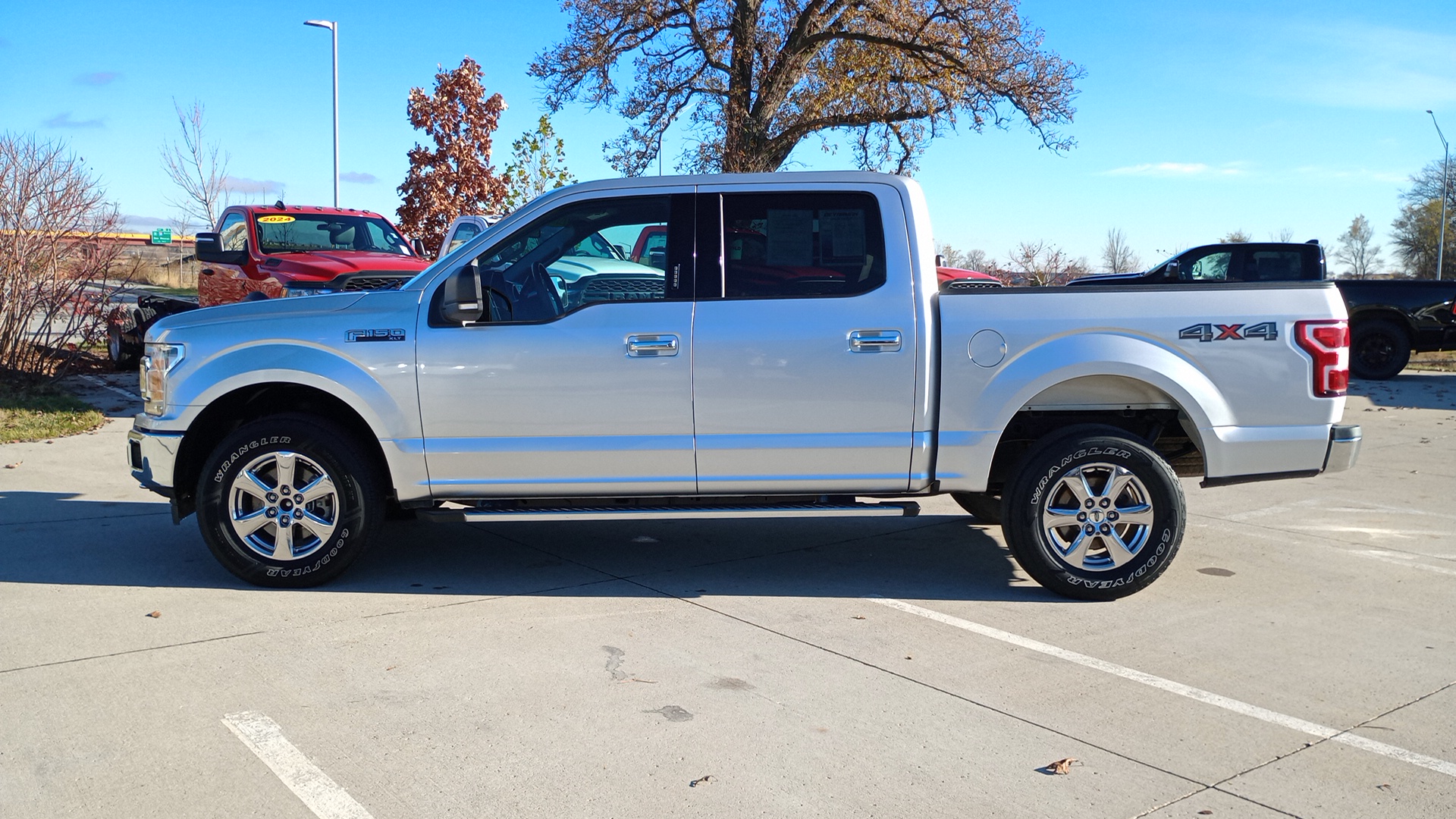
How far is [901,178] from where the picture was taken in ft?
18.7

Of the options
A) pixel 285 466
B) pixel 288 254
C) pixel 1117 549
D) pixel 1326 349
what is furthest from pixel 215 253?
pixel 1326 349

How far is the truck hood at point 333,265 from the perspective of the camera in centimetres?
1125

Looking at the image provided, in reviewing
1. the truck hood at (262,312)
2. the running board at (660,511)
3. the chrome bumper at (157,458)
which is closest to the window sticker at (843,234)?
the running board at (660,511)

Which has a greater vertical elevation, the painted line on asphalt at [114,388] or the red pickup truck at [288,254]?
the red pickup truck at [288,254]

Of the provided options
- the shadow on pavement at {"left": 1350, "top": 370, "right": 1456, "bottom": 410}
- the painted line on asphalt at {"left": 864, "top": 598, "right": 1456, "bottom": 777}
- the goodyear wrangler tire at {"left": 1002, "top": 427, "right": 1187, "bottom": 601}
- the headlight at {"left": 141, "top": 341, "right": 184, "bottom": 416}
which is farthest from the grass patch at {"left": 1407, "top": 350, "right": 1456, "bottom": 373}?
the headlight at {"left": 141, "top": 341, "right": 184, "bottom": 416}

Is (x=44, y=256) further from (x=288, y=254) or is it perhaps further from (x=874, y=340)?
(x=874, y=340)

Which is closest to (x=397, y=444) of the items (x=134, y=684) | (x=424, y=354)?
(x=424, y=354)

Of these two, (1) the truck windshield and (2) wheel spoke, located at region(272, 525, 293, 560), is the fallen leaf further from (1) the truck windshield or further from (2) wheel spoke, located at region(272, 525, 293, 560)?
(1) the truck windshield

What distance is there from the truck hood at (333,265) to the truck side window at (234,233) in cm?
87

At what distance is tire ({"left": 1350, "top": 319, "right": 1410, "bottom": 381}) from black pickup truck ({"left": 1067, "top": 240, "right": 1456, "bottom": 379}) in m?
0.01

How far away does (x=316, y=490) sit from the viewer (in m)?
5.57

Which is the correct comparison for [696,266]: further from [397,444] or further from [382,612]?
[382,612]

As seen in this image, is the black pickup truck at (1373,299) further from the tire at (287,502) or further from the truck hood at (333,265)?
the tire at (287,502)

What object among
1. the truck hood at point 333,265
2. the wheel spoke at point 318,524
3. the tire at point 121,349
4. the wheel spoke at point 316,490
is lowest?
the wheel spoke at point 318,524
